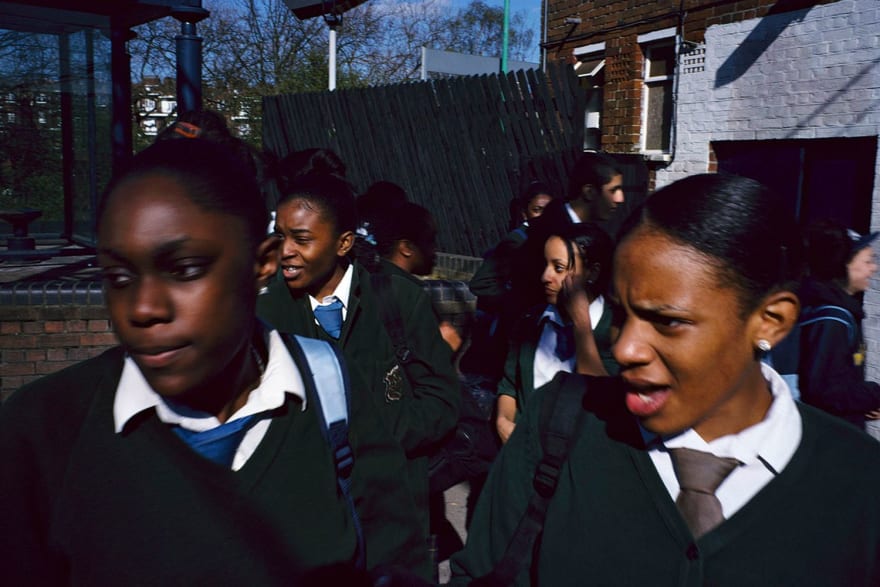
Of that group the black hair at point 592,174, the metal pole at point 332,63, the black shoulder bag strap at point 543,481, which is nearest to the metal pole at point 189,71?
the black hair at point 592,174

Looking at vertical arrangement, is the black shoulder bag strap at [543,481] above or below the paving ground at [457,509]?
above

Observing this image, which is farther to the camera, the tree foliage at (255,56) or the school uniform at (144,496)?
the tree foliage at (255,56)

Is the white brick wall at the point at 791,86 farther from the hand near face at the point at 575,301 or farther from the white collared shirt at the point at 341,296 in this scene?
the white collared shirt at the point at 341,296

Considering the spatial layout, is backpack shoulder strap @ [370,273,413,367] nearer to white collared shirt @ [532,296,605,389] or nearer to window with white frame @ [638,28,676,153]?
white collared shirt @ [532,296,605,389]

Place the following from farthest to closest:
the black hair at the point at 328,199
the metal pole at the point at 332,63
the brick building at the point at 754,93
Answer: the metal pole at the point at 332,63, the brick building at the point at 754,93, the black hair at the point at 328,199

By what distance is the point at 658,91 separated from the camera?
36.0 feet

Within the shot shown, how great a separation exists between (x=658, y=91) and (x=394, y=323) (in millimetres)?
9090

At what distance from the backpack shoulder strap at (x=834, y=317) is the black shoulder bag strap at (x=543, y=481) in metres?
2.13

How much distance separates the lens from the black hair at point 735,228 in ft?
5.07

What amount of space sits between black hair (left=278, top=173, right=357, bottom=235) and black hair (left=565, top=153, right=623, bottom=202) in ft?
8.61

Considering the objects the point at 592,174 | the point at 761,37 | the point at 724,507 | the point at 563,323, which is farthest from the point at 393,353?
the point at 761,37

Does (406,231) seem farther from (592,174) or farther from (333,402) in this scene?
(333,402)

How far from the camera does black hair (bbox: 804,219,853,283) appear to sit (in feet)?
12.1

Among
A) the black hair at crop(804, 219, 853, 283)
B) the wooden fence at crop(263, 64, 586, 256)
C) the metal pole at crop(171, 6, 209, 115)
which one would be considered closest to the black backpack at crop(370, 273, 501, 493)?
the black hair at crop(804, 219, 853, 283)
